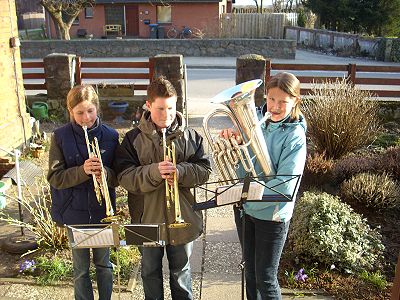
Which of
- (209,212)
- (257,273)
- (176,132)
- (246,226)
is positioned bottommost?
(209,212)

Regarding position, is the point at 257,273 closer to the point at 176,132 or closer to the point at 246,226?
the point at 246,226

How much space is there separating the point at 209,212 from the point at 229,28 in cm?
1874

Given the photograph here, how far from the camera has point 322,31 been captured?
22.5m

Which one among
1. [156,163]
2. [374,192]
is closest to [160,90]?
[156,163]

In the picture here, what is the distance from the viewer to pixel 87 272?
11.0ft

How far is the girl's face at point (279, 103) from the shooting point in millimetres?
2887

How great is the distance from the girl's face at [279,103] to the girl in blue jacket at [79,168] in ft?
3.68

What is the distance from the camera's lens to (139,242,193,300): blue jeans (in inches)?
125

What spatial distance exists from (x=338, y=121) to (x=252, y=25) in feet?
58.4

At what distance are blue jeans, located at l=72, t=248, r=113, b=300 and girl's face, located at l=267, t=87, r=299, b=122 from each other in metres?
1.56

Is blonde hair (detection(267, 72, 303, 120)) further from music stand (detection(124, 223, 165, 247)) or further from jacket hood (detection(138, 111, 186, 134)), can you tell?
music stand (detection(124, 223, 165, 247))

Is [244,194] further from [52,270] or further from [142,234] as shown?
[52,270]

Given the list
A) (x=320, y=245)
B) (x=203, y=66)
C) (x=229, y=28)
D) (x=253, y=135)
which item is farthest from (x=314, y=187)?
(x=229, y=28)

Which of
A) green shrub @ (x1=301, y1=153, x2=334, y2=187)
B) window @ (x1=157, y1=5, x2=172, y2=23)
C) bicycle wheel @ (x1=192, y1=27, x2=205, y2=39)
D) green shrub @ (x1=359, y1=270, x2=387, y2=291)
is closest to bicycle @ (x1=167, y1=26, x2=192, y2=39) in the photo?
bicycle wheel @ (x1=192, y1=27, x2=205, y2=39)
